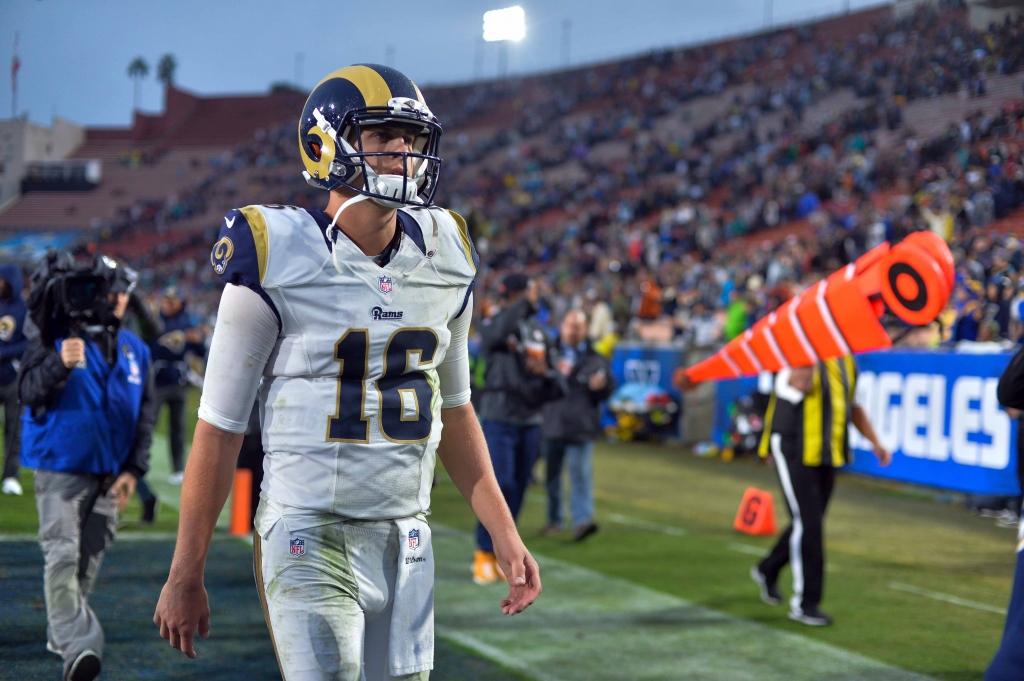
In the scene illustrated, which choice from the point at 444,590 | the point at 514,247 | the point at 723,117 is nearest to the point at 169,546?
the point at 444,590

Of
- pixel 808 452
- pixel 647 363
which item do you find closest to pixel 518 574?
pixel 808 452

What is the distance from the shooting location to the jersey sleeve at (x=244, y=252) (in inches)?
84.0

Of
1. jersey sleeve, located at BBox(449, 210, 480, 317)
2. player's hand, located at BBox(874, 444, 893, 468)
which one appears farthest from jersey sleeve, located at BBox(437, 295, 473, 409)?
player's hand, located at BBox(874, 444, 893, 468)

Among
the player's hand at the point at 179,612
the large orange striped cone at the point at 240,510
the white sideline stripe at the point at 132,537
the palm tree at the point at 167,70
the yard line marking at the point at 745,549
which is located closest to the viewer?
the player's hand at the point at 179,612

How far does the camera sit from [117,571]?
21.4 ft

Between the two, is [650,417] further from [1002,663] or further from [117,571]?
[1002,663]

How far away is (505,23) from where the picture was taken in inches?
231

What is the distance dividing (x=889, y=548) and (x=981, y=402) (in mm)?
2617

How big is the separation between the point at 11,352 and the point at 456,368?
7.69 metres

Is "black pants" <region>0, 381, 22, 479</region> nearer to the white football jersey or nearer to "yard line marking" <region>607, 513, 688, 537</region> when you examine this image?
"yard line marking" <region>607, 513, 688, 537</region>

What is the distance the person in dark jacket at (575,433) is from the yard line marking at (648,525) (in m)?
0.86

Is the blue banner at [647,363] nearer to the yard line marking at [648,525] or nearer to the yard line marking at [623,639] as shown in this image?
the yard line marking at [648,525]

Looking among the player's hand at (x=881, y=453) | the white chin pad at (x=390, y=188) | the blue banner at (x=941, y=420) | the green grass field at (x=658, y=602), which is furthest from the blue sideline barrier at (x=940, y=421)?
the white chin pad at (x=390, y=188)

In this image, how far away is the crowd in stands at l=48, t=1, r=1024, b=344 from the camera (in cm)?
1205
